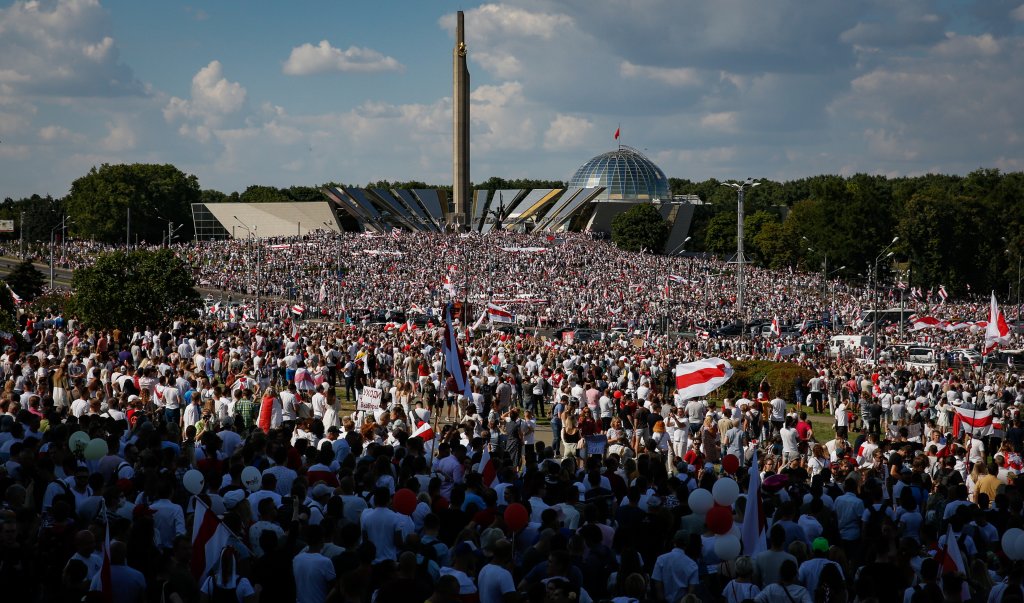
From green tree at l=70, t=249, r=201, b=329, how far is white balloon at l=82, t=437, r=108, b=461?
25.2 metres

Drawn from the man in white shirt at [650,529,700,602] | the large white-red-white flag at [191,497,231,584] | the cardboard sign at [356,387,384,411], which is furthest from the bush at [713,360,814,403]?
the large white-red-white flag at [191,497,231,584]

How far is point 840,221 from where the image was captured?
79.9 metres

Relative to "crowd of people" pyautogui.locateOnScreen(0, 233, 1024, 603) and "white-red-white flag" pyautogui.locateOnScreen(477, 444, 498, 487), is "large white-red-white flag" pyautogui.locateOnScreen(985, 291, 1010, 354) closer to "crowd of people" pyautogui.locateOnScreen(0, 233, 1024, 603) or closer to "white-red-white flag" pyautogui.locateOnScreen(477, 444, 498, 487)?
"crowd of people" pyautogui.locateOnScreen(0, 233, 1024, 603)

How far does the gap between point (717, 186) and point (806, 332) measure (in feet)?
291

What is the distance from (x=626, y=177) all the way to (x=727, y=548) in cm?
12053

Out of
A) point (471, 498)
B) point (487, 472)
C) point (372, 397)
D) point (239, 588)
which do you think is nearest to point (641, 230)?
point (372, 397)

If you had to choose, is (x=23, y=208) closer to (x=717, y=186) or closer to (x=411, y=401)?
(x=717, y=186)

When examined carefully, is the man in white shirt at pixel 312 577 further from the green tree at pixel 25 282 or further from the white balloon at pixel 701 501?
the green tree at pixel 25 282

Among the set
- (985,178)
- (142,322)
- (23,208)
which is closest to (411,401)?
(142,322)

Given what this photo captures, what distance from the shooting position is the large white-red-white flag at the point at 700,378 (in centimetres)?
1656

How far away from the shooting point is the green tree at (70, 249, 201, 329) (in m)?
35.2

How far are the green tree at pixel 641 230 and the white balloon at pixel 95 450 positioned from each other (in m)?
83.7

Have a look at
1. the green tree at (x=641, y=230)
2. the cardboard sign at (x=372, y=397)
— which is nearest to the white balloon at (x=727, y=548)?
the cardboard sign at (x=372, y=397)

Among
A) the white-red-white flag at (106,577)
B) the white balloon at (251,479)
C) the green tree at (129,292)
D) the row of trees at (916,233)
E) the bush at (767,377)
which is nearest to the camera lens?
the white-red-white flag at (106,577)
